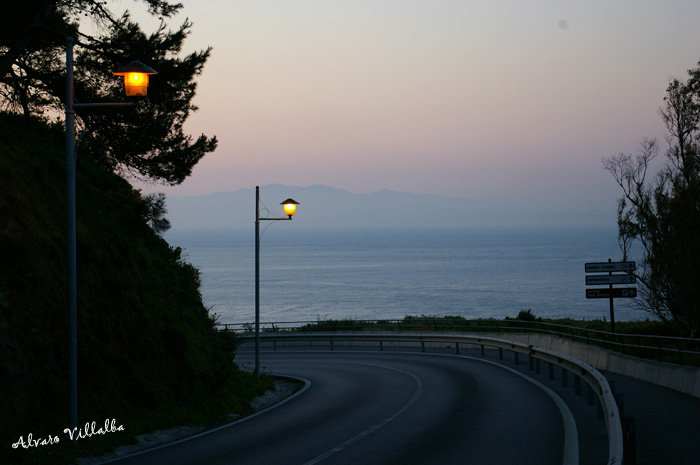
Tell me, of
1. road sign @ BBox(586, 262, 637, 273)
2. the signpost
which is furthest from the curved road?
road sign @ BBox(586, 262, 637, 273)

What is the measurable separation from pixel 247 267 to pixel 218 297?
7478 centimetres

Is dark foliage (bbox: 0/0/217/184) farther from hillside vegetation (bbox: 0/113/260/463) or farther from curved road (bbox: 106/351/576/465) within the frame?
curved road (bbox: 106/351/576/465)

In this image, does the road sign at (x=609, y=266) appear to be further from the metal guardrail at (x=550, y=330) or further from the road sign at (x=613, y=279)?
the metal guardrail at (x=550, y=330)

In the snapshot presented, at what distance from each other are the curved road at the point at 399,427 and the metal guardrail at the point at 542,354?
0.93 meters

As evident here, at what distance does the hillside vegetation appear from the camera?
1218 centimetres

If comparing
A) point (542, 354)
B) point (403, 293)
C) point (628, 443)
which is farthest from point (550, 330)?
point (403, 293)

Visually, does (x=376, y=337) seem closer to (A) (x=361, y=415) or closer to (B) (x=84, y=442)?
(A) (x=361, y=415)

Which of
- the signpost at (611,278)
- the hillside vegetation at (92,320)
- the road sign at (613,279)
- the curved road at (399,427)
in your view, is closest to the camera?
the curved road at (399,427)

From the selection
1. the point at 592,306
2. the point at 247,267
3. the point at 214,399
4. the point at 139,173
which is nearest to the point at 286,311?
the point at 592,306
